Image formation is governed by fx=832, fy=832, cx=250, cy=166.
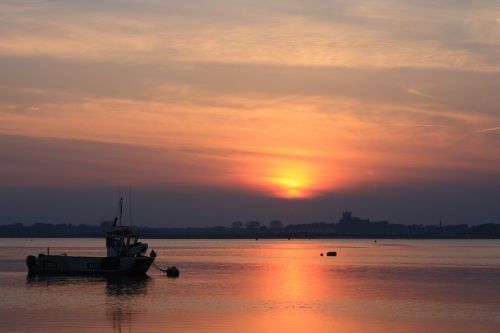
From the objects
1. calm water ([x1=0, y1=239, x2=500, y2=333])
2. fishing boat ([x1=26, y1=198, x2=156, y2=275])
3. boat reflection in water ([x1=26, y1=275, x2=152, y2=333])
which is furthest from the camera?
fishing boat ([x1=26, y1=198, x2=156, y2=275])

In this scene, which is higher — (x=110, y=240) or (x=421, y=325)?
(x=110, y=240)

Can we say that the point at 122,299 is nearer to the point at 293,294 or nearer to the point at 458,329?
the point at 293,294

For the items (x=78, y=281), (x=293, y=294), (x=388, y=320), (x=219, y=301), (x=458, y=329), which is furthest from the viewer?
(x=78, y=281)

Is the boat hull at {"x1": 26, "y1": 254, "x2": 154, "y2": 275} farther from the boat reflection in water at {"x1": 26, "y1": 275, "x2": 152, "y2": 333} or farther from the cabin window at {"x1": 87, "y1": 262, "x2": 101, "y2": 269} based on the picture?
the boat reflection in water at {"x1": 26, "y1": 275, "x2": 152, "y2": 333}

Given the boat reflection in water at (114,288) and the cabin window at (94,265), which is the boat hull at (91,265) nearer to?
the cabin window at (94,265)

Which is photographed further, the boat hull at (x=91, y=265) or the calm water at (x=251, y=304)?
the boat hull at (x=91, y=265)

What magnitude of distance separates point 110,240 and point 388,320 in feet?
172

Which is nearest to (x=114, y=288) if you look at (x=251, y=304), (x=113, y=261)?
(x=113, y=261)

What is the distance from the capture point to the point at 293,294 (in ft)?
265

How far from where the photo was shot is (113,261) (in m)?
104

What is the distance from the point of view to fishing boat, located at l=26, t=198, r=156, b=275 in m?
103

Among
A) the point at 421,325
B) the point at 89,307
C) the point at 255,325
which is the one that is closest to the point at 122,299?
the point at 89,307

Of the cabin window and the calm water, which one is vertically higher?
the cabin window

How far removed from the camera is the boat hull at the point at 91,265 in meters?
104
